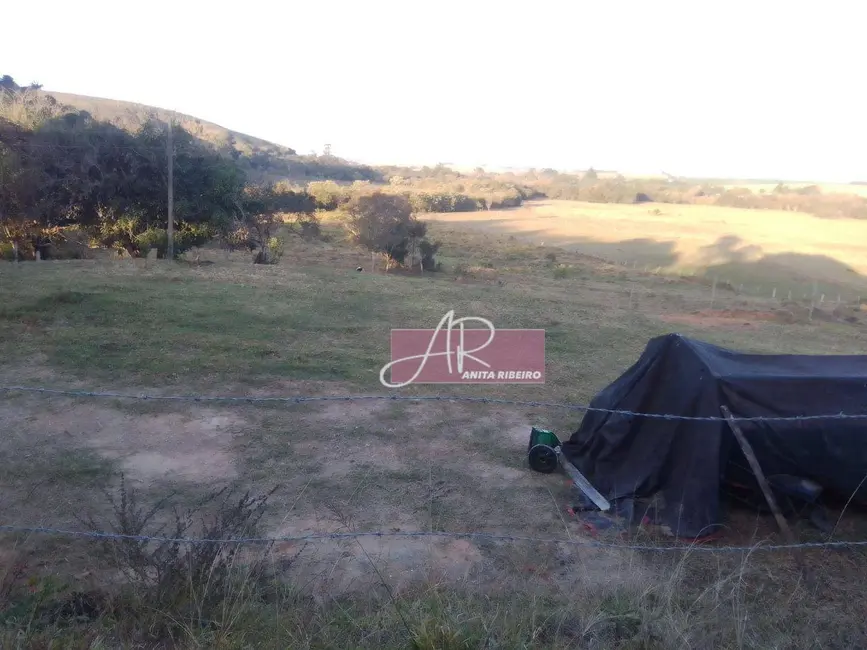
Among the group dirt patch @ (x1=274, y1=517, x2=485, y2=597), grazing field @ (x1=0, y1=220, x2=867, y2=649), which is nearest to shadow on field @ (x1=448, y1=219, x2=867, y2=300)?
grazing field @ (x1=0, y1=220, x2=867, y2=649)

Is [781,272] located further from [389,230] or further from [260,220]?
[260,220]

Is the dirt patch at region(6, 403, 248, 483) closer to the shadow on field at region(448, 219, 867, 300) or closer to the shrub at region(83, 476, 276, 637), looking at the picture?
the shrub at region(83, 476, 276, 637)

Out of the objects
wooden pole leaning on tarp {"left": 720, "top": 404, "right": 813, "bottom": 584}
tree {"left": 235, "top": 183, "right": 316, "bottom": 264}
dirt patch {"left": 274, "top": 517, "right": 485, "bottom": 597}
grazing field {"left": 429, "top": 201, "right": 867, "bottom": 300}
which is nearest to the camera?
dirt patch {"left": 274, "top": 517, "right": 485, "bottom": 597}

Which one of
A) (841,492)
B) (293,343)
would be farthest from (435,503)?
(293,343)

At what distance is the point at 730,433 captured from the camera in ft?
17.0

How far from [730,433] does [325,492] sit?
322cm

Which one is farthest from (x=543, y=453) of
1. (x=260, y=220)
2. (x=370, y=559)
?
(x=260, y=220)

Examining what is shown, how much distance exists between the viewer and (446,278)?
20.7 meters

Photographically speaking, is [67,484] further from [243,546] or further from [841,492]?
[841,492]

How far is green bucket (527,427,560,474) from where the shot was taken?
243 inches

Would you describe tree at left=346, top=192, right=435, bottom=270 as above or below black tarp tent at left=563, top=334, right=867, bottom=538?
above

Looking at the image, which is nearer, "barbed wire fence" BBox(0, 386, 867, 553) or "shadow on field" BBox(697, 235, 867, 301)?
"barbed wire fence" BBox(0, 386, 867, 553)

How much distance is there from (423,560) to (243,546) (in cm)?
118

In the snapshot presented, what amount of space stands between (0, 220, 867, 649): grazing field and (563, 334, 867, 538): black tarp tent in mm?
408
